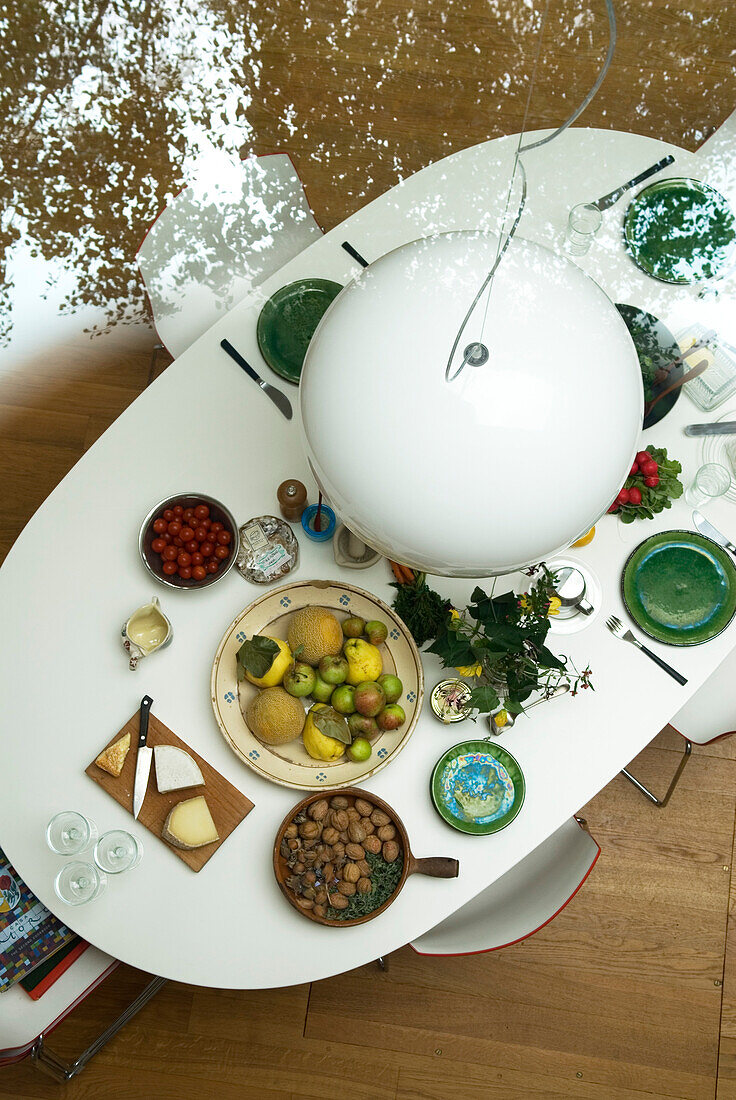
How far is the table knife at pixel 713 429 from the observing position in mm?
1132

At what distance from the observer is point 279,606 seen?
1.05 meters

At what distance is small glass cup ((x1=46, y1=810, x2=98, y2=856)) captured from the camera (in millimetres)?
977

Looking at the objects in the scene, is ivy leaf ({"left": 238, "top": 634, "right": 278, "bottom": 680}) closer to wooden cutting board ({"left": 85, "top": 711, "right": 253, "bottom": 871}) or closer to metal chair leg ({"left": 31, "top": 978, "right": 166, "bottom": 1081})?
wooden cutting board ({"left": 85, "top": 711, "right": 253, "bottom": 871})

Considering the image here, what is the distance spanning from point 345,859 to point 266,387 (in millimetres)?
640

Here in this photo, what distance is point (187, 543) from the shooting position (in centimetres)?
105

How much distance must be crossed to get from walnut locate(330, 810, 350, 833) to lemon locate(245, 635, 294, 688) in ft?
0.58

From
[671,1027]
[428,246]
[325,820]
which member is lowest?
[671,1027]

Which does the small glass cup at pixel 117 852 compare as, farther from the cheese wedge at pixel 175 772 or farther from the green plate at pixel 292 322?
the green plate at pixel 292 322

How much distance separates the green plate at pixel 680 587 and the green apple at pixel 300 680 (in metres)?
0.45

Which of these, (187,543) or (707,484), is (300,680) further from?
(707,484)

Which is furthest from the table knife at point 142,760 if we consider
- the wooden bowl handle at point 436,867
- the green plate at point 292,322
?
the green plate at point 292,322

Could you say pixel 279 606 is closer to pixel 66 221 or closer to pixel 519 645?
pixel 519 645

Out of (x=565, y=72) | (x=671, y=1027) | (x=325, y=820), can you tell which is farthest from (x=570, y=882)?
(x=565, y=72)

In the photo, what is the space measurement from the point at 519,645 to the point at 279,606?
12.6 inches
